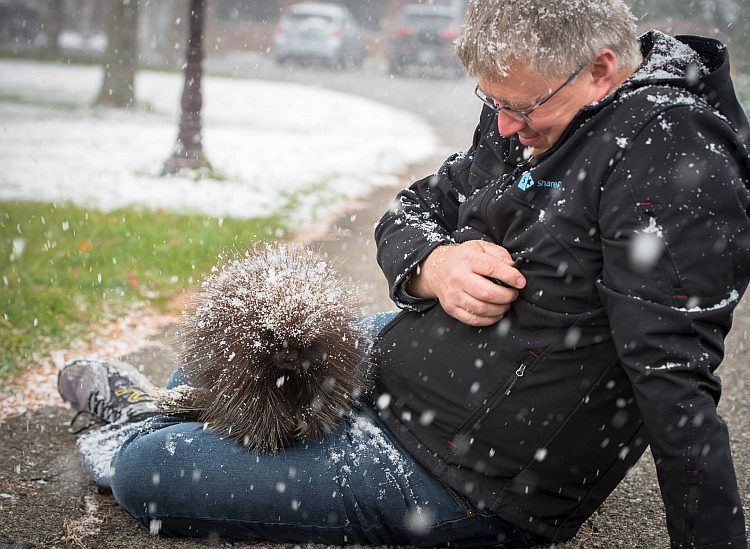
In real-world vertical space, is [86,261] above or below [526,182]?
below

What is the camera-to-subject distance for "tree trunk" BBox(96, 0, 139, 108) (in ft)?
46.3

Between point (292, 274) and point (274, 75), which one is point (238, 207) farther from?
point (274, 75)

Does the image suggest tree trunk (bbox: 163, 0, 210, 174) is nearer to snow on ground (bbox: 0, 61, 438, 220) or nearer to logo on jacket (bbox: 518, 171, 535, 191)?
snow on ground (bbox: 0, 61, 438, 220)

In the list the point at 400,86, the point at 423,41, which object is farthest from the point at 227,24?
the point at 400,86

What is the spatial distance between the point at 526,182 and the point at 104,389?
173cm

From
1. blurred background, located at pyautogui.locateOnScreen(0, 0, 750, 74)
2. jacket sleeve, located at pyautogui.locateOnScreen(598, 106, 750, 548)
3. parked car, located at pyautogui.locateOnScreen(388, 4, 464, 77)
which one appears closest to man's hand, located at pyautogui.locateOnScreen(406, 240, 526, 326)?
jacket sleeve, located at pyautogui.locateOnScreen(598, 106, 750, 548)

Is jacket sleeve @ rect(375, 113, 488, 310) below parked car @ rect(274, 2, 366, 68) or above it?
above

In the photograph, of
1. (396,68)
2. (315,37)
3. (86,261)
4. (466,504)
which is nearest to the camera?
(466,504)

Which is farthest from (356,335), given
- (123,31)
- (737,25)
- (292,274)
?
(123,31)

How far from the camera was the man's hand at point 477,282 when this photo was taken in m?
2.03

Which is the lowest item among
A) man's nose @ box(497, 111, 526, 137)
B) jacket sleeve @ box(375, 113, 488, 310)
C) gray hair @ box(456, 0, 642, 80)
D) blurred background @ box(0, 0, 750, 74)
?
blurred background @ box(0, 0, 750, 74)

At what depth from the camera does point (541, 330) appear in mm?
2025

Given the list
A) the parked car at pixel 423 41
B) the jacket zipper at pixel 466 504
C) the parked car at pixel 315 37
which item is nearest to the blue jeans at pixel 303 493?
the jacket zipper at pixel 466 504

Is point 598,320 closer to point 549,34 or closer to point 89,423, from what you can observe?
point 549,34
